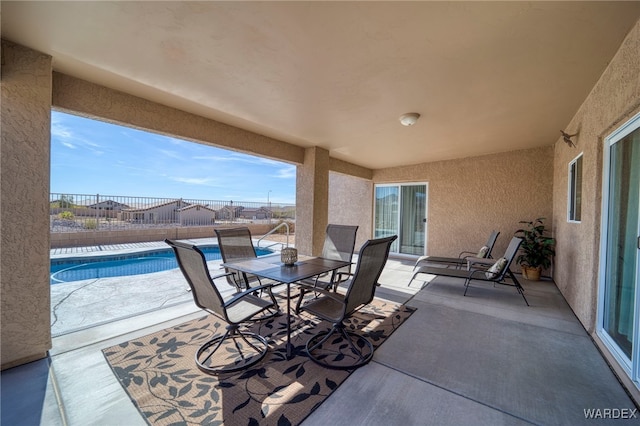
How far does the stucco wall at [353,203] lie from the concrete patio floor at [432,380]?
471 centimetres

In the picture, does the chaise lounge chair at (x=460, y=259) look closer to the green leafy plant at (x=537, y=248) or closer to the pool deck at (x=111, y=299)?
the green leafy plant at (x=537, y=248)

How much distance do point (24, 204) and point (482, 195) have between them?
7352mm

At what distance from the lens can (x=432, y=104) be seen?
298 cm

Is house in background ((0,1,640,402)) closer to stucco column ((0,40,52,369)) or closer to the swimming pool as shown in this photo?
stucco column ((0,40,52,369))

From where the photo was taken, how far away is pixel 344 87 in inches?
102

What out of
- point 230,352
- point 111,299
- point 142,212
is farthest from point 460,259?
point 142,212

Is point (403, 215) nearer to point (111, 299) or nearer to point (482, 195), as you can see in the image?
point (482, 195)

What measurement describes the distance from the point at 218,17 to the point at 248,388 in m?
2.70

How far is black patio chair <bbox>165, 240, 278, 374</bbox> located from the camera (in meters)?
1.91

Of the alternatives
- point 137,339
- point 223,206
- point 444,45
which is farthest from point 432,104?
point 223,206

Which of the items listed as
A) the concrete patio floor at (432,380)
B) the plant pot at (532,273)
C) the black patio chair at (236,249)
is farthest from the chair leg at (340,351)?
the plant pot at (532,273)

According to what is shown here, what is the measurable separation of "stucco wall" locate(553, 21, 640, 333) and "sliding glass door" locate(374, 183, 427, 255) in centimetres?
299

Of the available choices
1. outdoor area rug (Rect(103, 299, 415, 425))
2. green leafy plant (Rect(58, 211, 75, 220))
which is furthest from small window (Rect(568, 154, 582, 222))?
green leafy plant (Rect(58, 211, 75, 220))

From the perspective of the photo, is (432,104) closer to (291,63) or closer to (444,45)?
(444,45)
